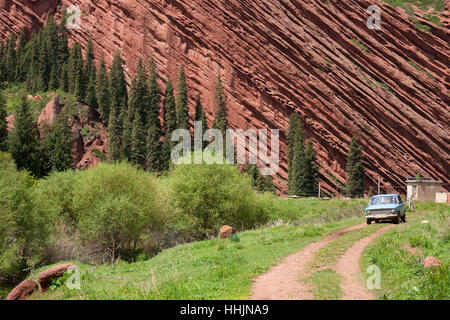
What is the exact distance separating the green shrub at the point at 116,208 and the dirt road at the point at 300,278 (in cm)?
1890

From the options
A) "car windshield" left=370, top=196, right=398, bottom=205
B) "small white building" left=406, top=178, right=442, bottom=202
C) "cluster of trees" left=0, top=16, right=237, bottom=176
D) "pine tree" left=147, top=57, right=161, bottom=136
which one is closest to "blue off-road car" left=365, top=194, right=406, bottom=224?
"car windshield" left=370, top=196, right=398, bottom=205

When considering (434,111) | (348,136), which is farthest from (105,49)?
(434,111)

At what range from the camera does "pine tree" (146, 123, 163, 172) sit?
211ft

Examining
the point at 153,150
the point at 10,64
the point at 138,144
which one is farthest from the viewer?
the point at 10,64

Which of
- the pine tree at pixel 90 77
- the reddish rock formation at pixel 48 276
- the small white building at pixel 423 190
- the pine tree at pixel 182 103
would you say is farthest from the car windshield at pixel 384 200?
the pine tree at pixel 90 77

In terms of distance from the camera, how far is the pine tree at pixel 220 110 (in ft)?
213

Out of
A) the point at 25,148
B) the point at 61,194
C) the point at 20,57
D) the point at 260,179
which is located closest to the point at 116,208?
the point at 61,194

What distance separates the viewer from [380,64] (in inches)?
2721

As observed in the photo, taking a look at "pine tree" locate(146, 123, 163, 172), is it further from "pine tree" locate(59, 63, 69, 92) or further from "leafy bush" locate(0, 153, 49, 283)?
"leafy bush" locate(0, 153, 49, 283)

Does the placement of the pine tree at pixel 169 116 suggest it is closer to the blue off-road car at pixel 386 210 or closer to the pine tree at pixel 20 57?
the pine tree at pixel 20 57

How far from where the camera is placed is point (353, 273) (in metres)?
10.5

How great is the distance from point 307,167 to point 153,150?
25418mm

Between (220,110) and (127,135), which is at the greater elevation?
(220,110)

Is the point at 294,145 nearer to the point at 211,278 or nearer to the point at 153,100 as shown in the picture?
the point at 153,100
